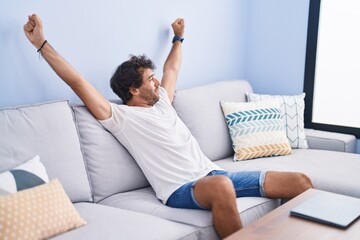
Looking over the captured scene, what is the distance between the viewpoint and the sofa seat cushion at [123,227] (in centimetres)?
154

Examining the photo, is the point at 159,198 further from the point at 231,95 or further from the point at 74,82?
the point at 231,95

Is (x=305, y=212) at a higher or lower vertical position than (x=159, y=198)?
higher

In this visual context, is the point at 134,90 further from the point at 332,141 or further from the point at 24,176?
the point at 332,141

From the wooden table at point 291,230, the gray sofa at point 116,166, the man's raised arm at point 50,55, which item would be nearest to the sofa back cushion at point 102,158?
the gray sofa at point 116,166

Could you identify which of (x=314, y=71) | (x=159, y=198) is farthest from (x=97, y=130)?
A: (x=314, y=71)

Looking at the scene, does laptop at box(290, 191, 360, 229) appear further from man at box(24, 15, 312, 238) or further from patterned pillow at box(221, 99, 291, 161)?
patterned pillow at box(221, 99, 291, 161)

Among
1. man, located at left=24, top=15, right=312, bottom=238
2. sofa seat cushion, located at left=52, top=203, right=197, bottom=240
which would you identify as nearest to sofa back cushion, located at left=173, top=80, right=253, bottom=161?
man, located at left=24, top=15, right=312, bottom=238

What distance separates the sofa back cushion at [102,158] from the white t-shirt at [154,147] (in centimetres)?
4

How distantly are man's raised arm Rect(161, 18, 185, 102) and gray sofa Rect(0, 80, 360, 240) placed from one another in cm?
9

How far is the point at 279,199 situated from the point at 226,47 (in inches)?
60.3

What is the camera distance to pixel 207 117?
104 inches

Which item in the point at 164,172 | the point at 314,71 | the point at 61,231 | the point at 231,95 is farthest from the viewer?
the point at 314,71

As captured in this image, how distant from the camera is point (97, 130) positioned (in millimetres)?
2062

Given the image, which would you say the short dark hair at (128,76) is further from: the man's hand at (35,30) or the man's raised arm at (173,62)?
the man's hand at (35,30)
